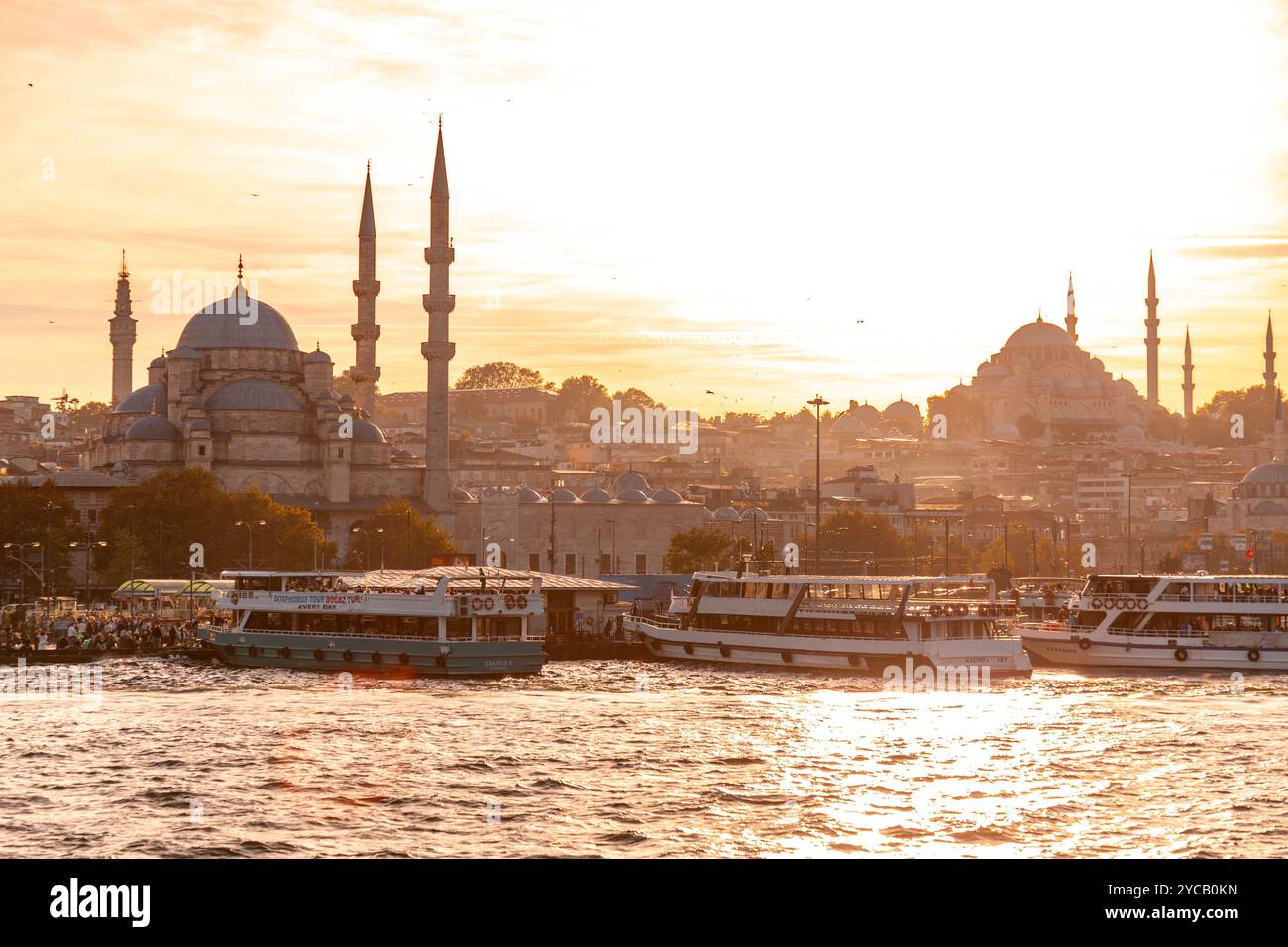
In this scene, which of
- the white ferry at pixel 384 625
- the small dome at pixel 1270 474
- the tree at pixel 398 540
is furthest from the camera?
the small dome at pixel 1270 474

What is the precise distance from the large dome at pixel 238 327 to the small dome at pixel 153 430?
709 centimetres

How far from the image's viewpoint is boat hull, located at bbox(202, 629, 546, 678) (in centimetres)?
4669

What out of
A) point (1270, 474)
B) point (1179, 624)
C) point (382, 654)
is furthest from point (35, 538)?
point (1270, 474)

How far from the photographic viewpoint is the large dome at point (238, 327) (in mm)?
99438

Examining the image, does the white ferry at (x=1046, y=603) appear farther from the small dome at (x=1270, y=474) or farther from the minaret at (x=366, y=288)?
the small dome at (x=1270, y=474)

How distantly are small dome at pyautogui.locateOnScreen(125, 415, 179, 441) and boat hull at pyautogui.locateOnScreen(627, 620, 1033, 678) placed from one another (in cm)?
4996

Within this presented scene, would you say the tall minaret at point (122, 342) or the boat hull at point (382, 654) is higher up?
the tall minaret at point (122, 342)

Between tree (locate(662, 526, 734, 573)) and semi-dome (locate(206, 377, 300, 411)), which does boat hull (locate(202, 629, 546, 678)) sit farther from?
semi-dome (locate(206, 377, 300, 411))

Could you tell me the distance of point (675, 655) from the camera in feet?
171

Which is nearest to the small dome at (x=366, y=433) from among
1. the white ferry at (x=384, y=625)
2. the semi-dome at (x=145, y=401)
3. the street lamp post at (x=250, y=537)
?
the semi-dome at (x=145, y=401)

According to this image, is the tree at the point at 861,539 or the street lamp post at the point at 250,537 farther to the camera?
the tree at the point at 861,539

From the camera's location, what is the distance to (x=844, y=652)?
160 ft

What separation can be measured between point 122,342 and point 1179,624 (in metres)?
83.3

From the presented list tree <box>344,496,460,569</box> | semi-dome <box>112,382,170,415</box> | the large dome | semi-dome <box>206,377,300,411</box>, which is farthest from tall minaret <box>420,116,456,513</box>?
semi-dome <box>112,382,170,415</box>
